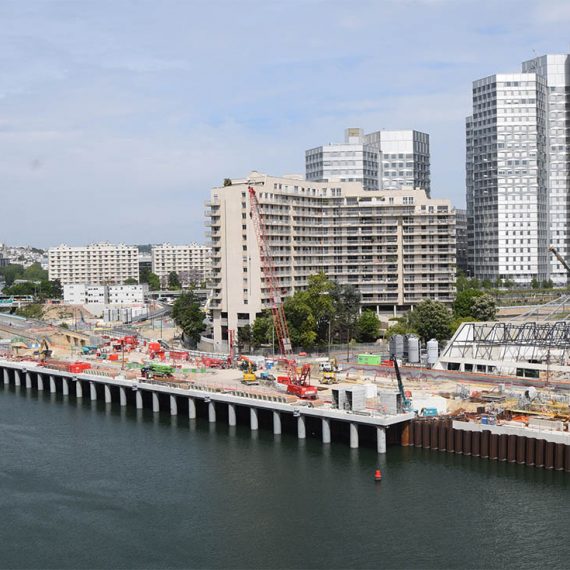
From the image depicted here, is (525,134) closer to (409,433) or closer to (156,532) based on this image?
(409,433)

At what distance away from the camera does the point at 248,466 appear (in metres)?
65.6

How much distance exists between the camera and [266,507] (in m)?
55.3

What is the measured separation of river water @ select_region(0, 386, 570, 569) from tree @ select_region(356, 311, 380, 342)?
172 feet

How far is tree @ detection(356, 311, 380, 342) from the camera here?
12606cm

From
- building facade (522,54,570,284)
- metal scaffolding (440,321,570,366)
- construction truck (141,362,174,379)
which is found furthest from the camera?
building facade (522,54,570,284)

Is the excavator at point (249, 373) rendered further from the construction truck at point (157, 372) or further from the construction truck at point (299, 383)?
the construction truck at point (157, 372)

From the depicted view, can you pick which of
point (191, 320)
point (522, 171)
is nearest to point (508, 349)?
point (191, 320)

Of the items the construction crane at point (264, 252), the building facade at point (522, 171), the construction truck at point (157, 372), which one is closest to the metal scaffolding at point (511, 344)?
the construction crane at point (264, 252)

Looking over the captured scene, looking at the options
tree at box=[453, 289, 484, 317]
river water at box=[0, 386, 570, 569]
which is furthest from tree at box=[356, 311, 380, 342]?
river water at box=[0, 386, 570, 569]

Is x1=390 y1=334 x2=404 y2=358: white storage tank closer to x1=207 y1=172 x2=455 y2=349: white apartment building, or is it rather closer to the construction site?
the construction site

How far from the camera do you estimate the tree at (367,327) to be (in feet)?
414

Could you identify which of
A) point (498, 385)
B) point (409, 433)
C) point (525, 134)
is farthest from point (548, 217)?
point (409, 433)

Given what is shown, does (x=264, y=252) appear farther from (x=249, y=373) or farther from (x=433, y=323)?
(x=249, y=373)

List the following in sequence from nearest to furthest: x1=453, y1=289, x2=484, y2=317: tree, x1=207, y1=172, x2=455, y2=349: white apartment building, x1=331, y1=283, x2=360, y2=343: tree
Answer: x1=331, y1=283, x2=360, y2=343: tree → x1=453, y1=289, x2=484, y2=317: tree → x1=207, y1=172, x2=455, y2=349: white apartment building
